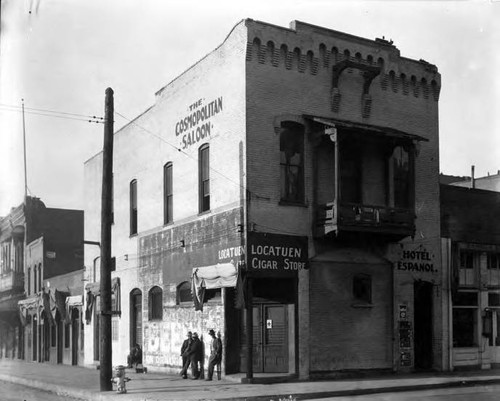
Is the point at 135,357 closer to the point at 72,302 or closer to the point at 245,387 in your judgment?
the point at 245,387

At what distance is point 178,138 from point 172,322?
6.61 meters

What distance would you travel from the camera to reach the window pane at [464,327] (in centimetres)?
2605

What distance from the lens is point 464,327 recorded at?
1038 inches

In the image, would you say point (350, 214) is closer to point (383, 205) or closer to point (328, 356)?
point (383, 205)

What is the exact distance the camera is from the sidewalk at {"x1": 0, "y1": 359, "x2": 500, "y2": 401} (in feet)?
60.4

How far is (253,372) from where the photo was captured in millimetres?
22688

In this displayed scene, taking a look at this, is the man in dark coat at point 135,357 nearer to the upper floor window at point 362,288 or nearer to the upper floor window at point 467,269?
the upper floor window at point 362,288

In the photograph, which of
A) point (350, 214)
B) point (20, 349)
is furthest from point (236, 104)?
point (20, 349)

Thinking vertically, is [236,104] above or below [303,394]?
above

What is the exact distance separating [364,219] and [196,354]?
6.69 m

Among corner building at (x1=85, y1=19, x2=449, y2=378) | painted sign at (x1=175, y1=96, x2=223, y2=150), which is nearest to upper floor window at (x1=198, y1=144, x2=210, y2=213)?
corner building at (x1=85, y1=19, x2=449, y2=378)

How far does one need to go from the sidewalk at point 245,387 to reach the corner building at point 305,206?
1.28 meters

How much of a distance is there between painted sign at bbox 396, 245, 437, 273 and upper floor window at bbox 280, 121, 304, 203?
4391mm

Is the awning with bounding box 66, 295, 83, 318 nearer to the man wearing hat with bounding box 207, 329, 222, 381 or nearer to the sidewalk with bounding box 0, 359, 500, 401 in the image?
the sidewalk with bounding box 0, 359, 500, 401
